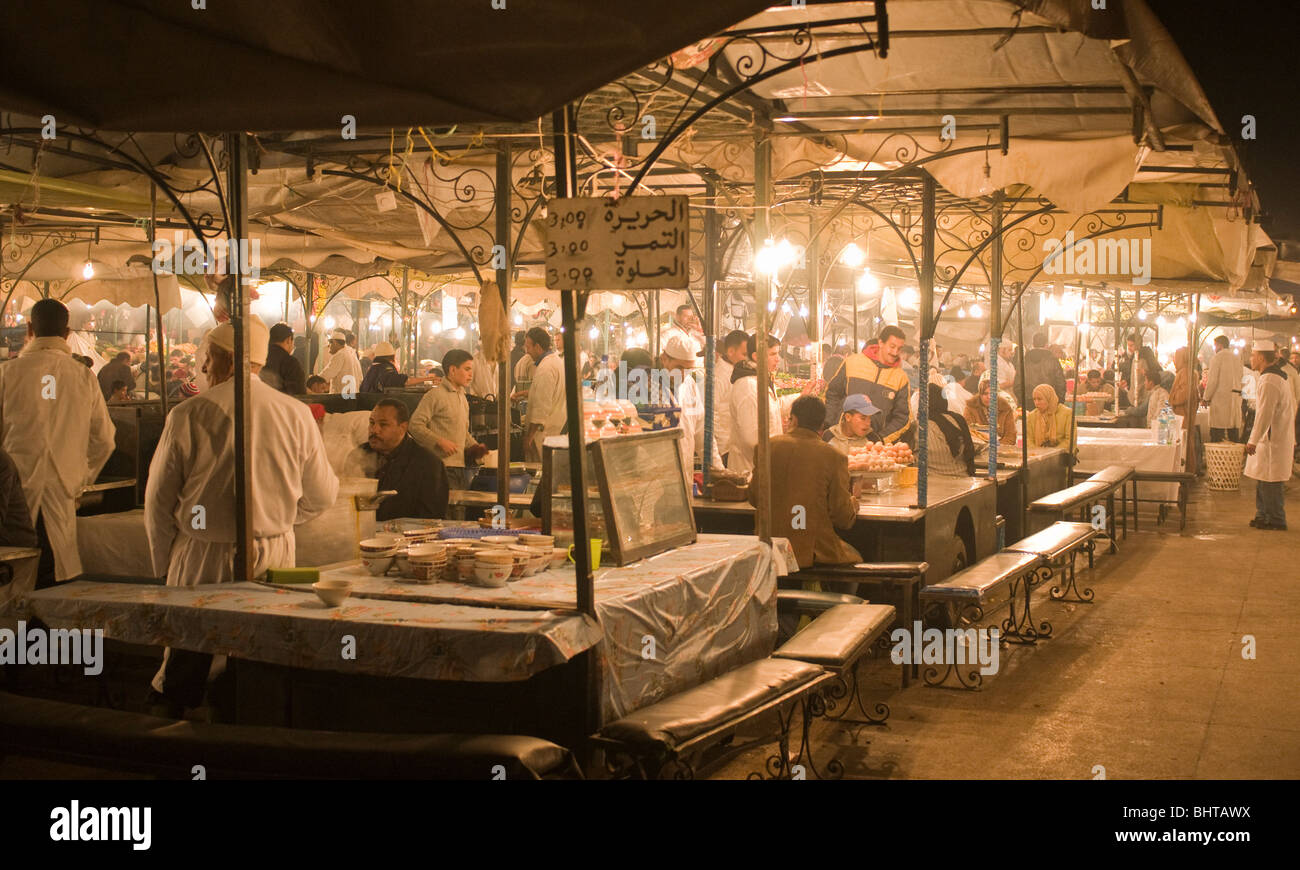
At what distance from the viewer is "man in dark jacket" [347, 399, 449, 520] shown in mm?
7293

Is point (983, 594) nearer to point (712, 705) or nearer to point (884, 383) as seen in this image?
point (712, 705)

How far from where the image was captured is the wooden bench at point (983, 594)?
301 inches

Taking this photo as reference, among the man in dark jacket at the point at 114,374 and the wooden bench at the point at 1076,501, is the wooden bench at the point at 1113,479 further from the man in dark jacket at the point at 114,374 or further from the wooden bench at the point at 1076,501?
the man in dark jacket at the point at 114,374

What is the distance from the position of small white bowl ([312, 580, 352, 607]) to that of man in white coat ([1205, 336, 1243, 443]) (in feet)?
66.6

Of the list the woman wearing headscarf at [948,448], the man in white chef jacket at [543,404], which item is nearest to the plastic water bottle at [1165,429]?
the woman wearing headscarf at [948,448]

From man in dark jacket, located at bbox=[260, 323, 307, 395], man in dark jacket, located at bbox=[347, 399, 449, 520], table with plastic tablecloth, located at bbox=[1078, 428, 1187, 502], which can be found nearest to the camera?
man in dark jacket, located at bbox=[347, 399, 449, 520]

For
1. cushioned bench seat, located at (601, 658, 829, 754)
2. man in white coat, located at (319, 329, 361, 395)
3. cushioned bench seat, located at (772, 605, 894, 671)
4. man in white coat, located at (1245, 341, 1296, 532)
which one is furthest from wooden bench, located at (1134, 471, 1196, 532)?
man in white coat, located at (319, 329, 361, 395)

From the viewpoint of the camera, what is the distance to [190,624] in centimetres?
450

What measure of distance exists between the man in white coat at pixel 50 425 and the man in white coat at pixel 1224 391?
19447 millimetres

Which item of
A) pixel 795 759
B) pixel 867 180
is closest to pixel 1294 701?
pixel 795 759

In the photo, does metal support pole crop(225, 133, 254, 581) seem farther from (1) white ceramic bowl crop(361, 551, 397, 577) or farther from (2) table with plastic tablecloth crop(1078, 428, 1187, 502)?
(2) table with plastic tablecloth crop(1078, 428, 1187, 502)

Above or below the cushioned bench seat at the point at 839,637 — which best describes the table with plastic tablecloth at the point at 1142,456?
above

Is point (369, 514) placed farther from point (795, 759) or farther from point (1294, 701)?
point (1294, 701)
